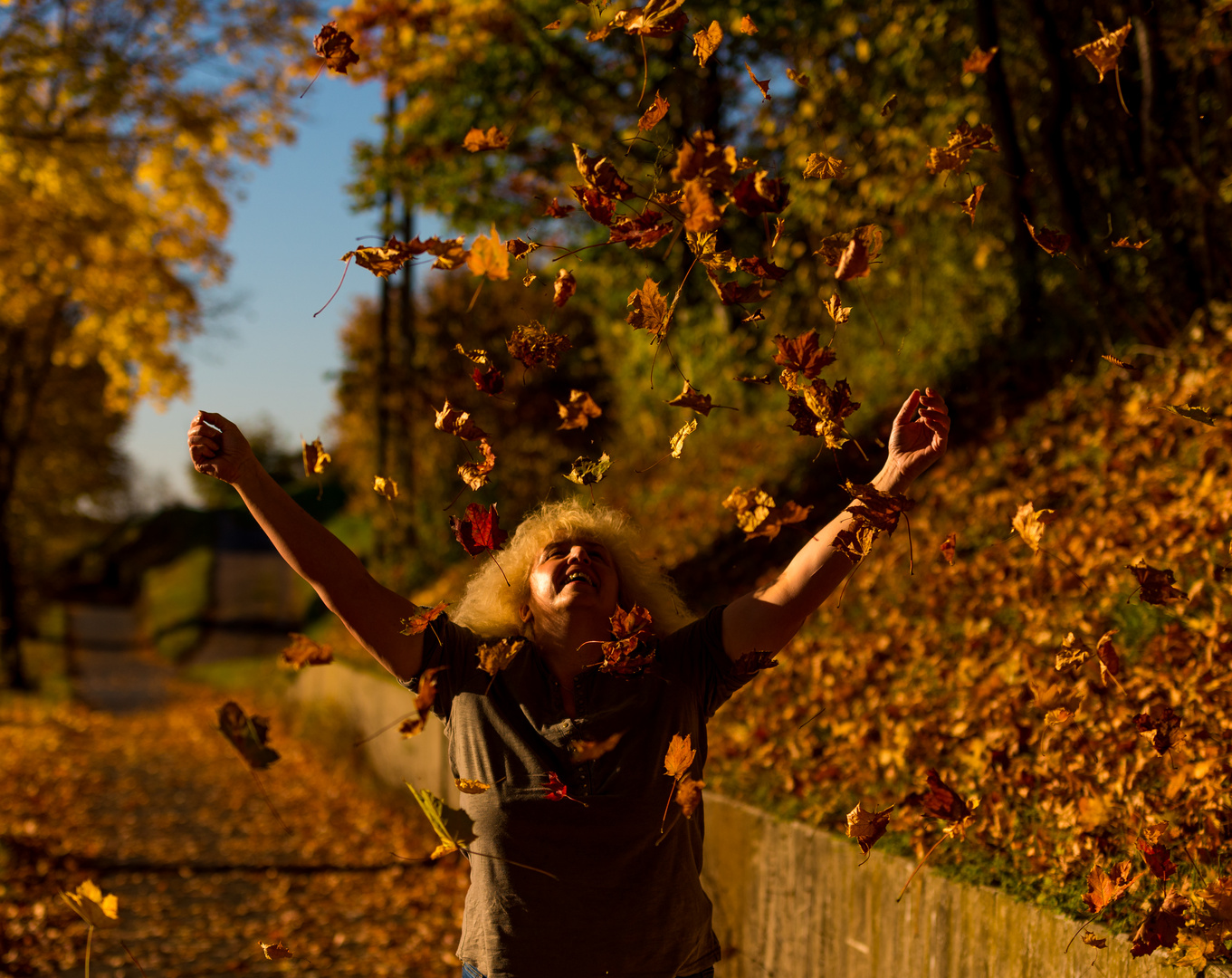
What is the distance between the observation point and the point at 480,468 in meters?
2.32

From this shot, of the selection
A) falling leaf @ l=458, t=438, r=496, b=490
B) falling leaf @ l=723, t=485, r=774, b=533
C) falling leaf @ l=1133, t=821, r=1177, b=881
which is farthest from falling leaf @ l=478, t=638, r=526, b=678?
falling leaf @ l=1133, t=821, r=1177, b=881

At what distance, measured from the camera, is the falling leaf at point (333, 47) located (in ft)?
7.27

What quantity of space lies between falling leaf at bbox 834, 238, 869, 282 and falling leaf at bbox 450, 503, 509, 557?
943mm

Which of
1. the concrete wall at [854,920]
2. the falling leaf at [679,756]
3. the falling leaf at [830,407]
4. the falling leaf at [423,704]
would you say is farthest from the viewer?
the concrete wall at [854,920]

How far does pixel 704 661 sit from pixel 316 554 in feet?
3.10

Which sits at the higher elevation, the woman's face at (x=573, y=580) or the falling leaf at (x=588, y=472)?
the falling leaf at (x=588, y=472)

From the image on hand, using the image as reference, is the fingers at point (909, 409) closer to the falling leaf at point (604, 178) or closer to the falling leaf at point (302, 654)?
the falling leaf at point (604, 178)

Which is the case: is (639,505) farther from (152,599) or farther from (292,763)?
(152,599)

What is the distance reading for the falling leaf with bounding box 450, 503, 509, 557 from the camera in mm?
2232

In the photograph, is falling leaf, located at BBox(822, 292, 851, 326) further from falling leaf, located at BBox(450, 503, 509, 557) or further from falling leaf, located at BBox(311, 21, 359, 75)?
falling leaf, located at BBox(311, 21, 359, 75)

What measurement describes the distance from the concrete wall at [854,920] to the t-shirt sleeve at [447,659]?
183 cm

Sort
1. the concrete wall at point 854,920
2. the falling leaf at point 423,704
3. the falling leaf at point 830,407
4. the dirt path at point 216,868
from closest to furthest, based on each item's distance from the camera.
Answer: the falling leaf at point 423,704, the falling leaf at point 830,407, the concrete wall at point 854,920, the dirt path at point 216,868

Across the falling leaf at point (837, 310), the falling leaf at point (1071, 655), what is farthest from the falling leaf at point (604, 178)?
the falling leaf at point (1071, 655)

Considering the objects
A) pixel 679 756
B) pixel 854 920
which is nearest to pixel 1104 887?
pixel 854 920
